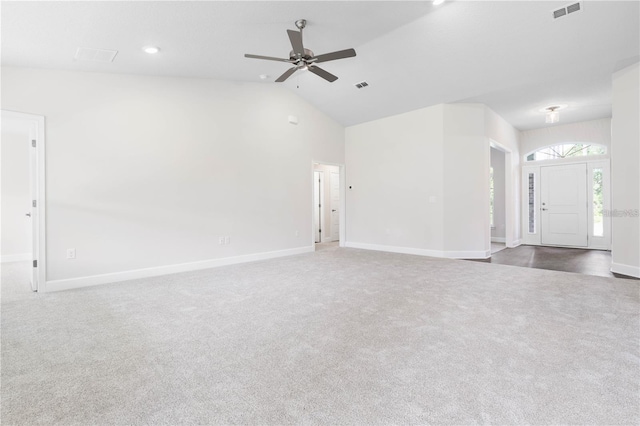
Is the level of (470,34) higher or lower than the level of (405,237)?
higher

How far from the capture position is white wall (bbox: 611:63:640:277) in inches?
166

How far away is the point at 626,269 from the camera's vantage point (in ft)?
14.3

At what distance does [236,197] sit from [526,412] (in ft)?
15.9

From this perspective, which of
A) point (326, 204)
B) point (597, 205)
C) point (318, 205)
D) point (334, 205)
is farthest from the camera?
point (334, 205)

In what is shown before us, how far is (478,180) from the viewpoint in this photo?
5875mm

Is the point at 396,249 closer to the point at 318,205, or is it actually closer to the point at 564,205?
A: the point at 318,205

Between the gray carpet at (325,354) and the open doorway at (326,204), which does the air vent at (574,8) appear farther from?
the open doorway at (326,204)

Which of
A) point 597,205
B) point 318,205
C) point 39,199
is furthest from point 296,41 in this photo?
point 597,205

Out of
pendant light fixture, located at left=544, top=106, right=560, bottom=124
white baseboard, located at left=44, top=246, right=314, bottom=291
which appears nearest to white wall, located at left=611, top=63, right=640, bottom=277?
pendant light fixture, located at left=544, top=106, right=560, bottom=124

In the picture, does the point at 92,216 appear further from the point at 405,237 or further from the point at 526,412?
the point at 405,237

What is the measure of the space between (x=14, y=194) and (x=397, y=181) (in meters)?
7.85

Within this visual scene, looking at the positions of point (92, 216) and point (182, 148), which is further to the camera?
point (182, 148)

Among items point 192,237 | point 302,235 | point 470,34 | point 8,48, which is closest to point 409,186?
point 302,235

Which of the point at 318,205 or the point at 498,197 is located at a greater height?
the point at 498,197
